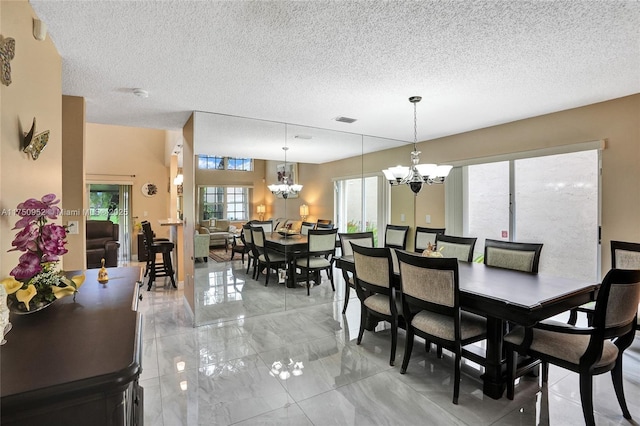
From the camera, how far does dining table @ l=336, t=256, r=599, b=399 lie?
202 centimetres

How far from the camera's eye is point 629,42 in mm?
2084

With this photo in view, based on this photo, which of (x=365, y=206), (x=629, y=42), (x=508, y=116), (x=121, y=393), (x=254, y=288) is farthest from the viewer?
(x=365, y=206)

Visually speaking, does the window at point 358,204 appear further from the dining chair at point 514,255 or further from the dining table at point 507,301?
the dining table at point 507,301

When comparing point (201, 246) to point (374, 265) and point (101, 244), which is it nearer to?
point (374, 265)

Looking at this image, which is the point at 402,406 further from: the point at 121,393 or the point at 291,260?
the point at 291,260

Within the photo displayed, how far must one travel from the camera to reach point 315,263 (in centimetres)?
456

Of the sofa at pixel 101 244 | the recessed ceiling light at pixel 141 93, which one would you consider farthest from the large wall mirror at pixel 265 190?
the sofa at pixel 101 244

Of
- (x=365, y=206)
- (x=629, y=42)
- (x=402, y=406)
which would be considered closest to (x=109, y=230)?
(x=365, y=206)

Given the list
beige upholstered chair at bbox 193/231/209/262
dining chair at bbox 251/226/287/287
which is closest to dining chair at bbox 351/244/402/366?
dining chair at bbox 251/226/287/287

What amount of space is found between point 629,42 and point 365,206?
11.7ft

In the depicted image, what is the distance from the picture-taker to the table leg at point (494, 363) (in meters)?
2.26

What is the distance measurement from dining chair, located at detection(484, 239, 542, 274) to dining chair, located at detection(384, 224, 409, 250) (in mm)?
1705

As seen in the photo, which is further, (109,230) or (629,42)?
(109,230)

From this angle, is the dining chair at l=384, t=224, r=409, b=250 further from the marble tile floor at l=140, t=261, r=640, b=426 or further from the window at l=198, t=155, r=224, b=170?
the window at l=198, t=155, r=224, b=170
